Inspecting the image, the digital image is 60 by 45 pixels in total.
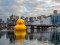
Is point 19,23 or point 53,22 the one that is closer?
point 19,23

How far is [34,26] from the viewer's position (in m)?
185

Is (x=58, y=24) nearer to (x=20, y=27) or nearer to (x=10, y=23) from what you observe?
(x=10, y=23)

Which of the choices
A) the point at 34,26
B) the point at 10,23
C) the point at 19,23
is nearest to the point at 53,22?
the point at 34,26

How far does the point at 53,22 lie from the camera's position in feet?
603

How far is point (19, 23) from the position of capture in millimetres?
105938

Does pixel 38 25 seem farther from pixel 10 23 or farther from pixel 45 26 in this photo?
pixel 10 23

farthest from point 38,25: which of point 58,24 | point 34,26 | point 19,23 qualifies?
point 19,23

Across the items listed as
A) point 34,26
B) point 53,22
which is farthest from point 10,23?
point 53,22

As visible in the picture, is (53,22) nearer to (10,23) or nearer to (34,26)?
(34,26)

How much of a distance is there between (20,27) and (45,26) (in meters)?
76.4

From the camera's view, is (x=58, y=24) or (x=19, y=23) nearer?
(x=19, y=23)

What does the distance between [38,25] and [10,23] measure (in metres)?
22.4

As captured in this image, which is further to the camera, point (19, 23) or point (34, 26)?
point (34, 26)

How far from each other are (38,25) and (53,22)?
12.7 meters
